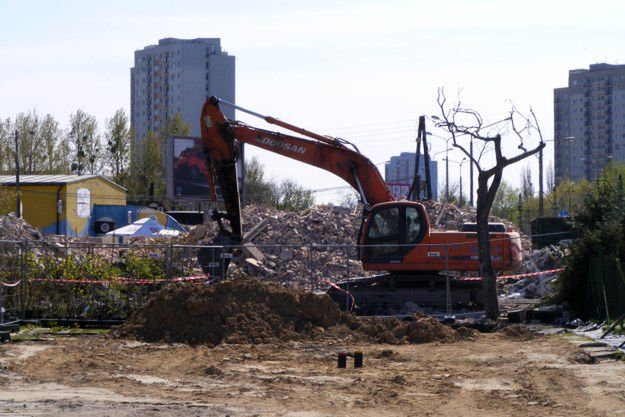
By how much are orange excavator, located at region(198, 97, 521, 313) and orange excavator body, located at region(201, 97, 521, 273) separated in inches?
1.0

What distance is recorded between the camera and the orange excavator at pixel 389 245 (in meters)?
26.4

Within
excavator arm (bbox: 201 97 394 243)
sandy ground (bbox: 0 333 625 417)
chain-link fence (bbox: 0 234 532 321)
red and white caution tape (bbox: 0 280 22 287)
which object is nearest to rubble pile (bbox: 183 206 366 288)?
excavator arm (bbox: 201 97 394 243)

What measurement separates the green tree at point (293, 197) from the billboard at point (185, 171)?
26.0 metres

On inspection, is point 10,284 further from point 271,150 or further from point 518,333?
point 518,333

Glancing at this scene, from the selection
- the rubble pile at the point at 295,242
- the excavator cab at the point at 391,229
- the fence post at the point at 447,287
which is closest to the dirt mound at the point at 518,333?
the fence post at the point at 447,287

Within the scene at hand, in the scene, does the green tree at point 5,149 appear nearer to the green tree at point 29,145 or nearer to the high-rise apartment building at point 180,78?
the green tree at point 29,145

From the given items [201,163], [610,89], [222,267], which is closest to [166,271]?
[222,267]

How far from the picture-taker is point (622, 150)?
155 meters

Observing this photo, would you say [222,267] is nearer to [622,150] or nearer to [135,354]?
[135,354]

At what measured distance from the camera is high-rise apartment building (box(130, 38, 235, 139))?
133125mm

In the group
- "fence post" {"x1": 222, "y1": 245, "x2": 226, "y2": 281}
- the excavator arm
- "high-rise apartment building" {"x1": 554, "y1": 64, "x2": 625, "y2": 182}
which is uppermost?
"high-rise apartment building" {"x1": 554, "y1": 64, "x2": 625, "y2": 182}

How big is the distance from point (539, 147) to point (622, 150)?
138 meters

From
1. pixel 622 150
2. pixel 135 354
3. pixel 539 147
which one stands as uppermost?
pixel 622 150

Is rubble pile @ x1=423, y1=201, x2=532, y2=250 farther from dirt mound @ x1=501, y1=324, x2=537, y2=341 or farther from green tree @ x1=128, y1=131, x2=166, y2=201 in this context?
green tree @ x1=128, y1=131, x2=166, y2=201
